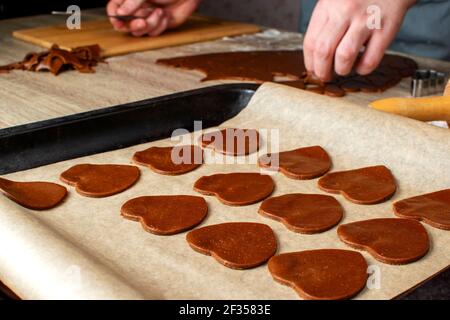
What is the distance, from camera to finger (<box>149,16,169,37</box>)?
183 cm

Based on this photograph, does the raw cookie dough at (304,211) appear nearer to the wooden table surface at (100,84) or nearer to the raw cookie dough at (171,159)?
the raw cookie dough at (171,159)

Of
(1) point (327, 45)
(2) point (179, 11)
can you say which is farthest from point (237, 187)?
(2) point (179, 11)

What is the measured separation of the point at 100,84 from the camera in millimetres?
1411

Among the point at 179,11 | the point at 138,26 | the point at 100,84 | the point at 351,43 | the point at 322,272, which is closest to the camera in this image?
the point at 322,272

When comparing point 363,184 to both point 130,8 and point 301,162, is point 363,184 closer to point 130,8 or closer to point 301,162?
point 301,162

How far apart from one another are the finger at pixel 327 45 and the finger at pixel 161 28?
25.9 inches

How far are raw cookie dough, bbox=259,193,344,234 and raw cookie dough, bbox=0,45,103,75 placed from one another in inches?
31.5

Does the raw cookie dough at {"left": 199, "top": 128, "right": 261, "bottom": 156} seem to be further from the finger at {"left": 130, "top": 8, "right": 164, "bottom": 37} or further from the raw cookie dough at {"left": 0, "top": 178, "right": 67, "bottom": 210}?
the finger at {"left": 130, "top": 8, "right": 164, "bottom": 37}

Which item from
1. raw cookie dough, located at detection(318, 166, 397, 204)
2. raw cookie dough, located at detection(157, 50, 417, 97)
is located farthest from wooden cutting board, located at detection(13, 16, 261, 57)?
raw cookie dough, located at detection(318, 166, 397, 204)

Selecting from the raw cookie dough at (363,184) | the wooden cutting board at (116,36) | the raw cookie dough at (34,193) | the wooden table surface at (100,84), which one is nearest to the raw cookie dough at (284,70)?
the wooden table surface at (100,84)

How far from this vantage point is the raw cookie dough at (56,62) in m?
1.50

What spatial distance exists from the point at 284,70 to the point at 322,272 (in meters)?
0.88
